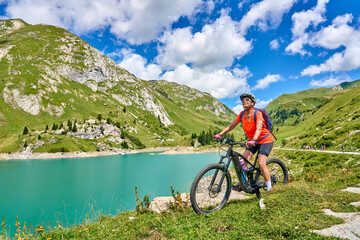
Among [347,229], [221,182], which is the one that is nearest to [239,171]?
[221,182]

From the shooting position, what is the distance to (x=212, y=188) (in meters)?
7.45

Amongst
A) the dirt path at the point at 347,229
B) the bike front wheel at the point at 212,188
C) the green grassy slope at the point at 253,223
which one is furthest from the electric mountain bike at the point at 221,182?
the dirt path at the point at 347,229

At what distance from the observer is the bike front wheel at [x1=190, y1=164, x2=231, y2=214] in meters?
6.99

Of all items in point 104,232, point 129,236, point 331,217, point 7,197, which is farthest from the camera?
point 7,197

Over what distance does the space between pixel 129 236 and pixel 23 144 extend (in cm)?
19621

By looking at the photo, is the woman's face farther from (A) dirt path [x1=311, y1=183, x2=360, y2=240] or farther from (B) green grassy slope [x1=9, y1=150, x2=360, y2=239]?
(A) dirt path [x1=311, y1=183, x2=360, y2=240]

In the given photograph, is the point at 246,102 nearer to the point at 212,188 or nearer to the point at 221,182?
the point at 221,182

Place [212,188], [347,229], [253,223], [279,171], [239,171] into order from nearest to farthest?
[347,229] → [253,223] → [212,188] → [239,171] → [279,171]

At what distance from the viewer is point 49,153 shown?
152125 mm

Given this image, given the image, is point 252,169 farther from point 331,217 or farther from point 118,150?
point 118,150

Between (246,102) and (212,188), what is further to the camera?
(246,102)

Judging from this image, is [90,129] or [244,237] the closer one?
[244,237]

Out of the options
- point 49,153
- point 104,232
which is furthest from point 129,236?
point 49,153

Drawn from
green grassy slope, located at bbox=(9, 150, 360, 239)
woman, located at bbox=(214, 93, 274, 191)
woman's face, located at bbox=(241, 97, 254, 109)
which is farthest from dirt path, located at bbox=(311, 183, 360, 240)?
woman's face, located at bbox=(241, 97, 254, 109)
